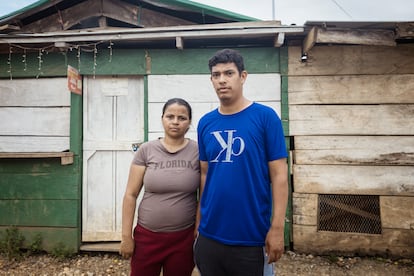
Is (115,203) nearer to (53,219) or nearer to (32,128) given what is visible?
(53,219)

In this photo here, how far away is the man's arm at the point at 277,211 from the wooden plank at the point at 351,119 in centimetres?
210

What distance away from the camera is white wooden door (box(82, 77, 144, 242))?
11.7 feet

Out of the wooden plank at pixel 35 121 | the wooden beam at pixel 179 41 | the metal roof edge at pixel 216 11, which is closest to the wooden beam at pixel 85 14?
the metal roof edge at pixel 216 11

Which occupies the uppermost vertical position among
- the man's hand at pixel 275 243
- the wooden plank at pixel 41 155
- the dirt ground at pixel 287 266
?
the wooden plank at pixel 41 155

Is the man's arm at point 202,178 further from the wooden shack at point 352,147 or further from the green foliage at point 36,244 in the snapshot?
the green foliage at point 36,244

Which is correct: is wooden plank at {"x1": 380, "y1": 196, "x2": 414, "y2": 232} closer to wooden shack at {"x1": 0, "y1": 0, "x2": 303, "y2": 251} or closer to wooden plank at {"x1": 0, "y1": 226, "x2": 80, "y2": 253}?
Result: wooden shack at {"x1": 0, "y1": 0, "x2": 303, "y2": 251}

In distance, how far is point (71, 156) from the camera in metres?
3.40

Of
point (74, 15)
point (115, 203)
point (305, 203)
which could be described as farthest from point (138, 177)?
point (74, 15)

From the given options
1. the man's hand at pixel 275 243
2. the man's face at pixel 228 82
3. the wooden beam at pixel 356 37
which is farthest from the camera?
the wooden beam at pixel 356 37

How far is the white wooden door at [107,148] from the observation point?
11.7 ft

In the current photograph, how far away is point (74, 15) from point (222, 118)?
3636mm

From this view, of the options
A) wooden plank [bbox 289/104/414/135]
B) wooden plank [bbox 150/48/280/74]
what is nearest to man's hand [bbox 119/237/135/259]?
wooden plank [bbox 150/48/280/74]

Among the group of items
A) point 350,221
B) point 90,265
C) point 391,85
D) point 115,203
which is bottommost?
point 90,265

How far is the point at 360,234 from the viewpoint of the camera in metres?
3.32
